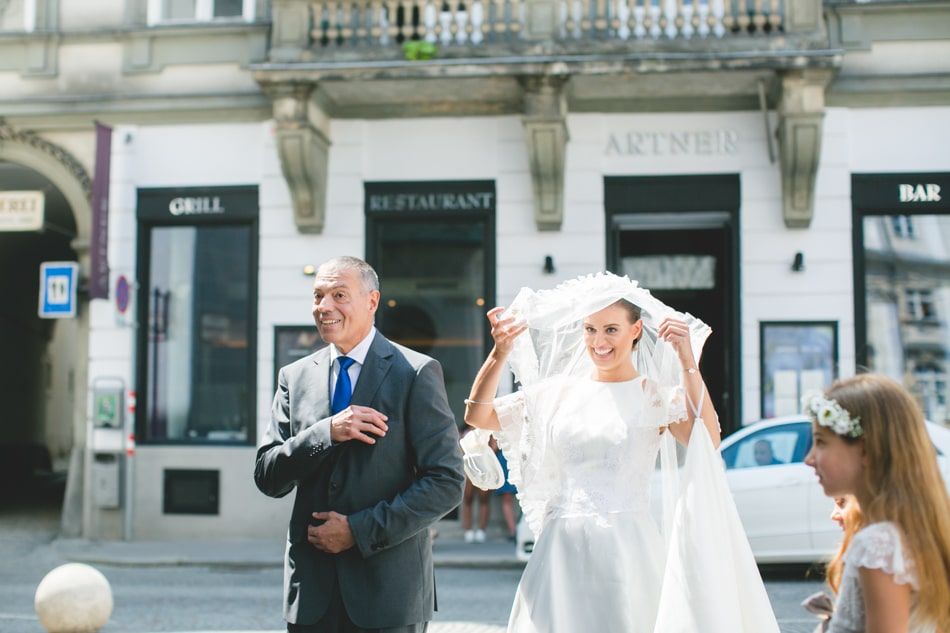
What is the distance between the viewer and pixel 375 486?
3514mm

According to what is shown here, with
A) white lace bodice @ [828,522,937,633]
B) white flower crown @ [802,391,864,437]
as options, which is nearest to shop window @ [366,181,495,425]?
white flower crown @ [802,391,864,437]

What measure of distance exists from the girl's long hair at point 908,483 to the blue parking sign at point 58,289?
38.7 feet

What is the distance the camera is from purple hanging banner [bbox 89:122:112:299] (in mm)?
12805

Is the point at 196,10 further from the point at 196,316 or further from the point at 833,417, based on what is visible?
the point at 833,417

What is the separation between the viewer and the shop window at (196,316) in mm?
13227

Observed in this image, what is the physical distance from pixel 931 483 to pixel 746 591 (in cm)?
124

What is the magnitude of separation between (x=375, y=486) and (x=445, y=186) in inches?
380

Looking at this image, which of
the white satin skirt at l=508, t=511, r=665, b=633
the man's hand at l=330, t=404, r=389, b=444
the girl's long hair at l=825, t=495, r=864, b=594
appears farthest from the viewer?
the white satin skirt at l=508, t=511, r=665, b=633

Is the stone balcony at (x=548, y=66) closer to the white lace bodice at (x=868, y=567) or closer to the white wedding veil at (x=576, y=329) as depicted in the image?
the white wedding veil at (x=576, y=329)

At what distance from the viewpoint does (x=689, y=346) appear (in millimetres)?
3949

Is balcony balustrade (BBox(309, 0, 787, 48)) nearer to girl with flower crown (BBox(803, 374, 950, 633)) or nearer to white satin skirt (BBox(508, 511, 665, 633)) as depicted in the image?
white satin skirt (BBox(508, 511, 665, 633))

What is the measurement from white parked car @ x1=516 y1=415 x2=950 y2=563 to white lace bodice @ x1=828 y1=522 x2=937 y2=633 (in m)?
7.02

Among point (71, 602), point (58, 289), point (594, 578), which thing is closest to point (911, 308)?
point (594, 578)

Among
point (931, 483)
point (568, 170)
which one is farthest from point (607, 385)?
point (568, 170)
